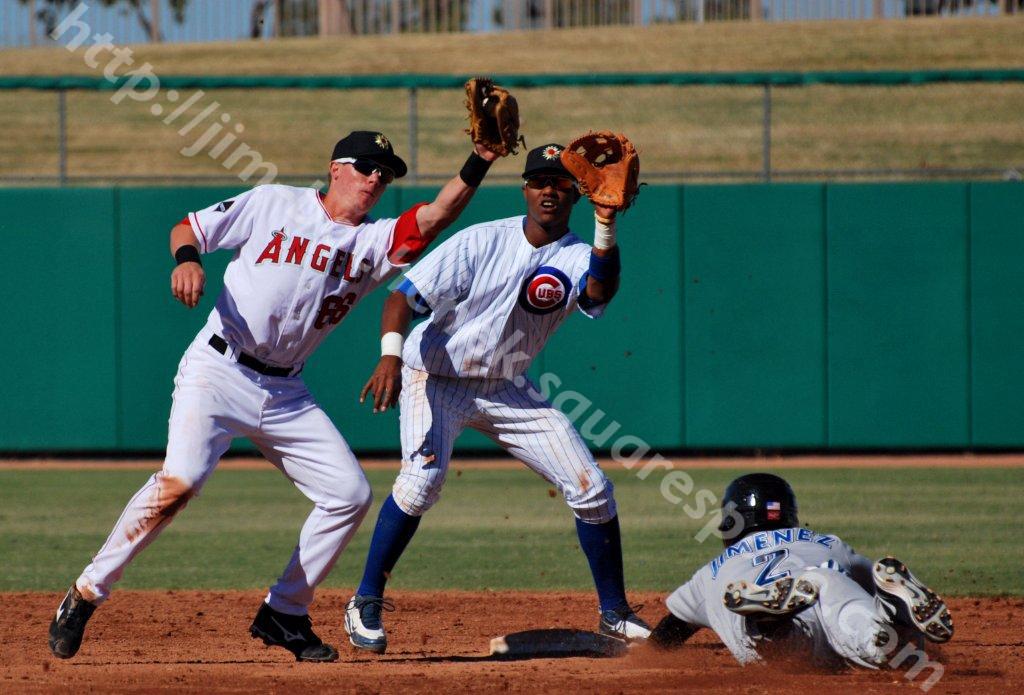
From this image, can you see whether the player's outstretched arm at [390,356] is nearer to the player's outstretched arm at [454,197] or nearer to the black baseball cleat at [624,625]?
the player's outstretched arm at [454,197]

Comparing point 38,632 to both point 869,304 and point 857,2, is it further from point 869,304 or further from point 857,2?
point 857,2

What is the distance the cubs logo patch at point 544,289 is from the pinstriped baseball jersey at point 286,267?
694 millimetres

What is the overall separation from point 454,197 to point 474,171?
131 millimetres

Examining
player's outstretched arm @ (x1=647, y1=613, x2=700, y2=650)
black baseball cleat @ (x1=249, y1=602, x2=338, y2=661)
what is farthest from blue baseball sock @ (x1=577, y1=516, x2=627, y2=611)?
black baseball cleat @ (x1=249, y1=602, x2=338, y2=661)

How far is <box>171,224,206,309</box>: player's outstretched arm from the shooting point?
4574 mm

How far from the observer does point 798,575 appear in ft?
14.2

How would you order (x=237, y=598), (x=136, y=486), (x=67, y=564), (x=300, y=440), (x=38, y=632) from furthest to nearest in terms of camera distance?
1. (x=136, y=486)
2. (x=67, y=564)
3. (x=237, y=598)
4. (x=38, y=632)
5. (x=300, y=440)

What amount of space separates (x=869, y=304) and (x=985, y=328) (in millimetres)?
1089

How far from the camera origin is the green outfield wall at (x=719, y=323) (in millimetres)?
11578

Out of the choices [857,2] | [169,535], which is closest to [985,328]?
[169,535]

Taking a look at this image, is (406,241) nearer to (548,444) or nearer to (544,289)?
(544,289)

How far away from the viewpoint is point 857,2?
25828 mm

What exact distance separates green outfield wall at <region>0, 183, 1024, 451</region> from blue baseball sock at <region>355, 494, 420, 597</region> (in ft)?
20.6

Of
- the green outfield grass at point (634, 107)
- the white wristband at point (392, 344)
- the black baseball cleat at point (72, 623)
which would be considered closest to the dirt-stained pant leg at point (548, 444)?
the white wristband at point (392, 344)
